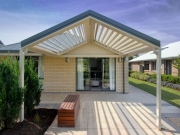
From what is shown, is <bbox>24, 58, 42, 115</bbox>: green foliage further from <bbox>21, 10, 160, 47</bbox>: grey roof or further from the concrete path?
<bbox>21, 10, 160, 47</bbox>: grey roof

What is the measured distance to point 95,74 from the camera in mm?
12734

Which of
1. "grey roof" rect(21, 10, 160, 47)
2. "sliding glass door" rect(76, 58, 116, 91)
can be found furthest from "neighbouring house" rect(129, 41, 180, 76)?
"grey roof" rect(21, 10, 160, 47)

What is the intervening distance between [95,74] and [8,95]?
8.18 meters

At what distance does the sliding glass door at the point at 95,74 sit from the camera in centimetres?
1261

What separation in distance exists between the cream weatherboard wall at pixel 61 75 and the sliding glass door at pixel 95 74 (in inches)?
15.2

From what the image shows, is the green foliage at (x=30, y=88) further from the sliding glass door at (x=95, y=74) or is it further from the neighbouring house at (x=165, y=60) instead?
the neighbouring house at (x=165, y=60)

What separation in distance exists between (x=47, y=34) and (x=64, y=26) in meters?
0.66

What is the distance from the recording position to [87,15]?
553cm

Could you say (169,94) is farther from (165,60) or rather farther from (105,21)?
(165,60)

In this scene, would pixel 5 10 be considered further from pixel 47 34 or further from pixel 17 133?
pixel 17 133

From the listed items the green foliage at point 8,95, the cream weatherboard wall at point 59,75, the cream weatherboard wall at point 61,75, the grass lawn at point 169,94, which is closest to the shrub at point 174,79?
the grass lawn at point 169,94

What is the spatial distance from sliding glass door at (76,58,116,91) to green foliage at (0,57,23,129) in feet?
24.1

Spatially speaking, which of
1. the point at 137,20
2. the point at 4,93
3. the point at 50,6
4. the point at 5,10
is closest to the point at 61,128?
the point at 4,93

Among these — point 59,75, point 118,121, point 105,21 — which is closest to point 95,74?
point 59,75
